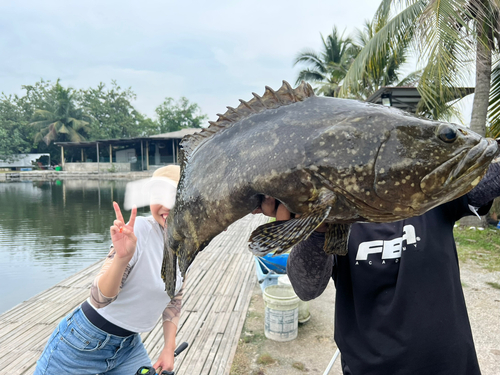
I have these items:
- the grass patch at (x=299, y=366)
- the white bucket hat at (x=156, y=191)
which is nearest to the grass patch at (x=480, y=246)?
the grass patch at (x=299, y=366)

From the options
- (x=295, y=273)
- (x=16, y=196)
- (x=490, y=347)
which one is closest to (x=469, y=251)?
(x=490, y=347)

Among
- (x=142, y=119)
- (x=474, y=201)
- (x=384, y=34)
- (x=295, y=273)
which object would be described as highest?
(x=142, y=119)

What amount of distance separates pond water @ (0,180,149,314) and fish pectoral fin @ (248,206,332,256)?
8792 millimetres

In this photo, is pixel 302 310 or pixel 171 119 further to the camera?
pixel 171 119

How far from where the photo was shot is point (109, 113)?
190 ft

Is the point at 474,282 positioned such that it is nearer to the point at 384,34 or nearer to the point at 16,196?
the point at 384,34

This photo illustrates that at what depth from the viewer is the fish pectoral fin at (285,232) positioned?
1371mm

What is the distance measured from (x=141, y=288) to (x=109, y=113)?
202 ft

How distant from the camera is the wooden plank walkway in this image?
4230 millimetres

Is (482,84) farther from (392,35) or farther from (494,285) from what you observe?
(494,285)

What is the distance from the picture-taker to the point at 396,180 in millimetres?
1349

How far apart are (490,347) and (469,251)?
4.35m

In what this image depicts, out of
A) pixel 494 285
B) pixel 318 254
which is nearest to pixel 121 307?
pixel 318 254

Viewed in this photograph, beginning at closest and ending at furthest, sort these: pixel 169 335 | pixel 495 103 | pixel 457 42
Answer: pixel 169 335, pixel 457 42, pixel 495 103
